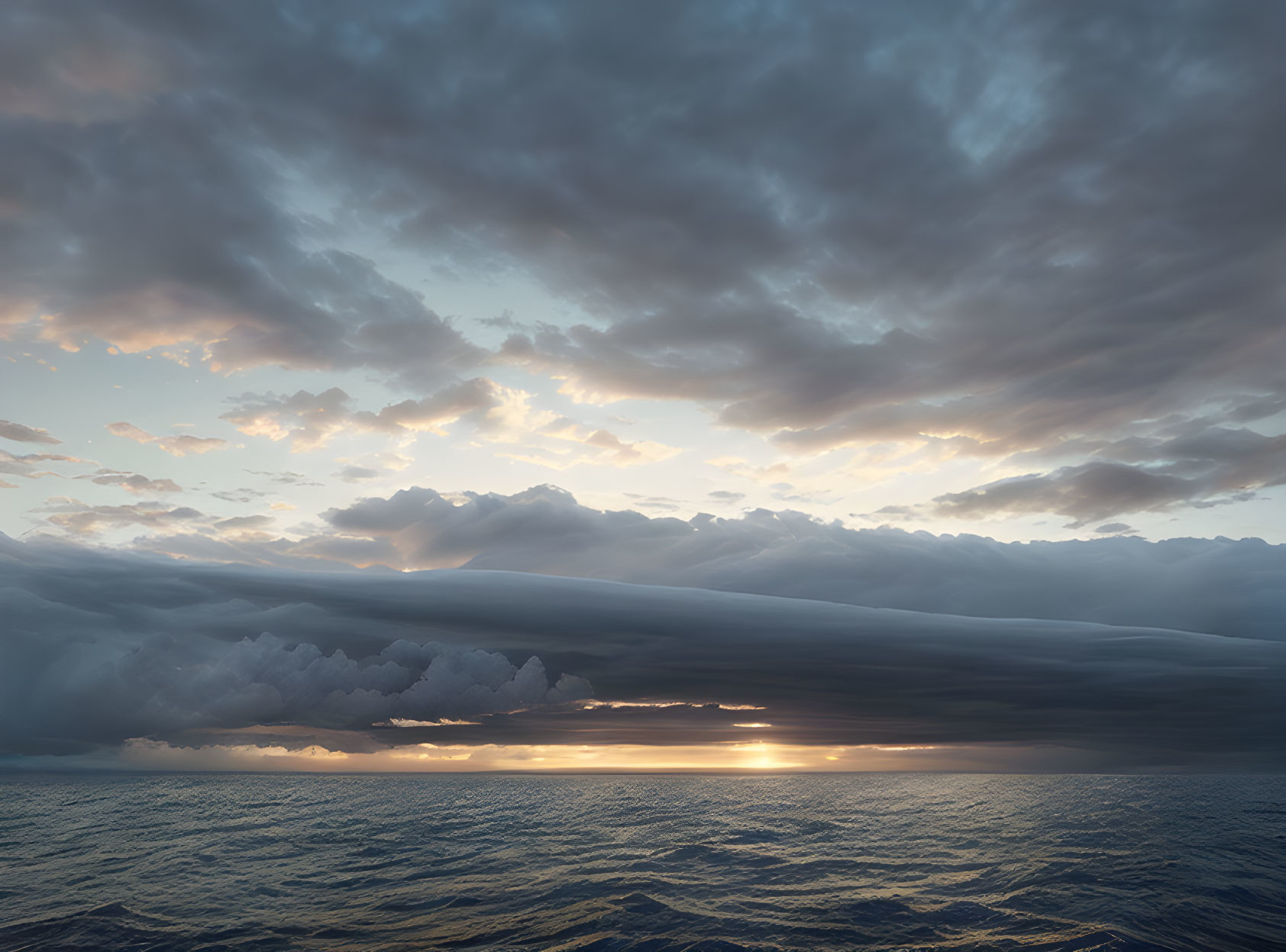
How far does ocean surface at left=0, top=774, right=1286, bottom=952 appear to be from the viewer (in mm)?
33938

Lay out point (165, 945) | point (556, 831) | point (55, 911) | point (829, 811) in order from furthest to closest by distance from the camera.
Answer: point (829, 811) < point (556, 831) < point (55, 911) < point (165, 945)

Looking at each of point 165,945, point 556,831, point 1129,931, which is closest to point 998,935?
point 1129,931

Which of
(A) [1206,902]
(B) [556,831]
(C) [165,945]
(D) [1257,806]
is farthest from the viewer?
(D) [1257,806]

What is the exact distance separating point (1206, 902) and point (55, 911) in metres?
74.1

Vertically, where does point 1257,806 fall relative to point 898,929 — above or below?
below

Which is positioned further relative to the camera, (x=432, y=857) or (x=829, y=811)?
(x=829, y=811)

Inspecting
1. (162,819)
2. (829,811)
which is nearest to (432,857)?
(162,819)

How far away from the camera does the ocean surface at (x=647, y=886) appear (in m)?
33.9

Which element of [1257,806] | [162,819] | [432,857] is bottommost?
[1257,806]

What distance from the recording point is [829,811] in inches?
5443

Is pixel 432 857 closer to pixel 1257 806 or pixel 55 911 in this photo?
pixel 55 911

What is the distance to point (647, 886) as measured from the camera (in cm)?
4691

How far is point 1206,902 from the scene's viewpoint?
143ft

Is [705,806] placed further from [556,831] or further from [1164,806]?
[1164,806]
